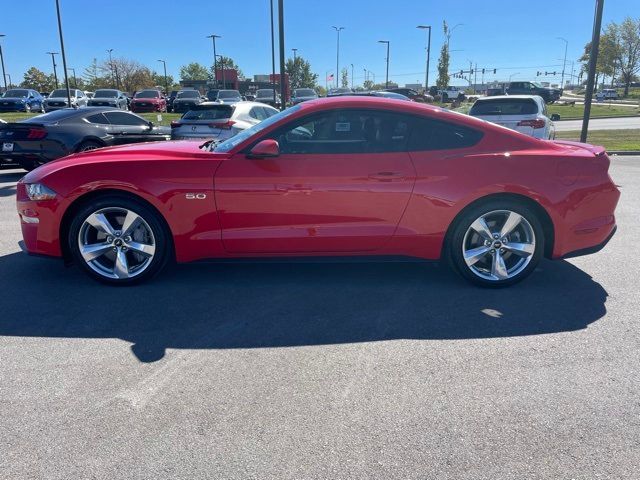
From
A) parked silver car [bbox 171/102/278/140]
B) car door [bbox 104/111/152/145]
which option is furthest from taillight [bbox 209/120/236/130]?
car door [bbox 104/111/152/145]

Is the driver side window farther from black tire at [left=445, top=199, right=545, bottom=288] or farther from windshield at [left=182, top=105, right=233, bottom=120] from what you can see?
windshield at [left=182, top=105, right=233, bottom=120]

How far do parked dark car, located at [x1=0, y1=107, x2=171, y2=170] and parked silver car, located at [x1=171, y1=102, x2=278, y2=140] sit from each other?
30.5 inches

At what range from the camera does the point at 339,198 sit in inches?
170

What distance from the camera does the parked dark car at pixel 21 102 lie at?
112ft

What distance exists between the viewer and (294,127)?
4.41 meters

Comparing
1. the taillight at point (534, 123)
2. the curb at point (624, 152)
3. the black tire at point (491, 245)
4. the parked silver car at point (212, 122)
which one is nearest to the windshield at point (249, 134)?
the black tire at point (491, 245)

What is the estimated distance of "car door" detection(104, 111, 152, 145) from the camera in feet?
34.5

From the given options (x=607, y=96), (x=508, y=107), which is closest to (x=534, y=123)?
(x=508, y=107)

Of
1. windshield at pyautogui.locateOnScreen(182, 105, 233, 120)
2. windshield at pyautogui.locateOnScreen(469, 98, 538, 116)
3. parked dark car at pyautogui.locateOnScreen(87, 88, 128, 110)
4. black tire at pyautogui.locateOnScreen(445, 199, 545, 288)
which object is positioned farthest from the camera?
parked dark car at pyautogui.locateOnScreen(87, 88, 128, 110)

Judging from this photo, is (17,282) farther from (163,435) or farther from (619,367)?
(619,367)

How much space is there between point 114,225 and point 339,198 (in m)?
1.90

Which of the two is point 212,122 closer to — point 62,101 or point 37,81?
point 62,101

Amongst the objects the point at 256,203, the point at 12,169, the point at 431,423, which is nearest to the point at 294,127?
the point at 256,203

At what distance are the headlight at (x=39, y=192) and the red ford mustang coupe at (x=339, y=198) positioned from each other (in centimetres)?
1
